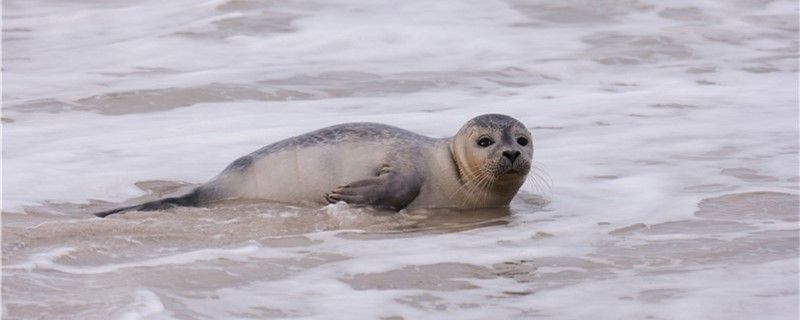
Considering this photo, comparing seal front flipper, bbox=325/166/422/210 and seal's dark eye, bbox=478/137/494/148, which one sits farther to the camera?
seal's dark eye, bbox=478/137/494/148

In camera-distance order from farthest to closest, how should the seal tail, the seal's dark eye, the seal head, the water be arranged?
1. the seal's dark eye
2. the seal head
3. the seal tail
4. the water

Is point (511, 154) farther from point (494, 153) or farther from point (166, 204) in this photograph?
point (166, 204)

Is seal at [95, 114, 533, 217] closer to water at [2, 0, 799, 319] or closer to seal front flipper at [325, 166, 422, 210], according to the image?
seal front flipper at [325, 166, 422, 210]

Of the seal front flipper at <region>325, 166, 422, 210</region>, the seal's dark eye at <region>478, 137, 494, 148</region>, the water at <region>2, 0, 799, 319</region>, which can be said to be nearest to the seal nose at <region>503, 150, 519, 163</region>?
the seal's dark eye at <region>478, 137, 494, 148</region>

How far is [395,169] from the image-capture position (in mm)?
6281

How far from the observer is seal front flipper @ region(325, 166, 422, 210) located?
20.1 ft

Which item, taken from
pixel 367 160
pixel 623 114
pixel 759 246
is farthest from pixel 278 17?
pixel 759 246

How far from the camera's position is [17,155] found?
23.7ft

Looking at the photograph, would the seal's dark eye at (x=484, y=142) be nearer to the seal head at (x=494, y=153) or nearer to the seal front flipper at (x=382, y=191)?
the seal head at (x=494, y=153)

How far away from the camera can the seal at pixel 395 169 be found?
6.28 m

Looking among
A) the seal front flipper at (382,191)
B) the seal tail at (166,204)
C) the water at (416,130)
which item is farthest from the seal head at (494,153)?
the seal tail at (166,204)

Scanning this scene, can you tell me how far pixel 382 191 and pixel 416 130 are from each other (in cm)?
205

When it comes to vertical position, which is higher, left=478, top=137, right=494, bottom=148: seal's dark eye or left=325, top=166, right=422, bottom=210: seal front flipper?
left=478, top=137, right=494, bottom=148: seal's dark eye

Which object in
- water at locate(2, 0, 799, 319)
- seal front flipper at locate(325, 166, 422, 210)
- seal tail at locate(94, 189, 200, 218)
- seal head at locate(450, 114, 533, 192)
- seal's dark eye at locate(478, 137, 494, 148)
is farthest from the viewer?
seal's dark eye at locate(478, 137, 494, 148)
